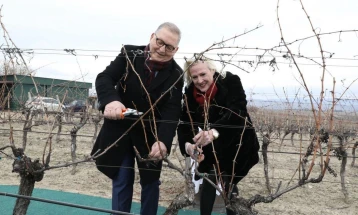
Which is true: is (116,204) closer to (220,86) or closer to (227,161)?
(227,161)

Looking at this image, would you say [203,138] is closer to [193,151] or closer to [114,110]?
[193,151]

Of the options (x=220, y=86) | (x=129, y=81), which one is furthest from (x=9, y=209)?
(x=220, y=86)

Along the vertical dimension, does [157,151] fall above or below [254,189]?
above

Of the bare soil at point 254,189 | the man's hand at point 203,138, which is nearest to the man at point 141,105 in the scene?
the man's hand at point 203,138

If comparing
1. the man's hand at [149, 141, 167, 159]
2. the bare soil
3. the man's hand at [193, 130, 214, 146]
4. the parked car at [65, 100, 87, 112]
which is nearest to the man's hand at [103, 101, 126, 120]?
the man's hand at [149, 141, 167, 159]

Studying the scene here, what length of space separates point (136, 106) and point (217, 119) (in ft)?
1.92

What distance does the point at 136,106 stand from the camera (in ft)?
6.88

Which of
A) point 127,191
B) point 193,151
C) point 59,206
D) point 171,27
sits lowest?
point 59,206

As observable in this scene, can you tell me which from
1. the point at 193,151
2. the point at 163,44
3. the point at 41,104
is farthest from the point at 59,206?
the point at 163,44

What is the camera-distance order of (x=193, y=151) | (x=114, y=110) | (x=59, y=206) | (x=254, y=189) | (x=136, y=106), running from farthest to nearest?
(x=254, y=189) → (x=59, y=206) → (x=193, y=151) → (x=136, y=106) → (x=114, y=110)

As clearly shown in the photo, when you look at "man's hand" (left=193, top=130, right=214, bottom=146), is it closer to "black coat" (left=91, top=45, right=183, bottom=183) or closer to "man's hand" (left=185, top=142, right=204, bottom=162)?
"man's hand" (left=185, top=142, right=204, bottom=162)

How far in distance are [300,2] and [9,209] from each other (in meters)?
3.16

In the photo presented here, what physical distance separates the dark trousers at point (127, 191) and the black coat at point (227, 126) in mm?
362

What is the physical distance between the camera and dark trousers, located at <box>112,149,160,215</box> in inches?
85.4
